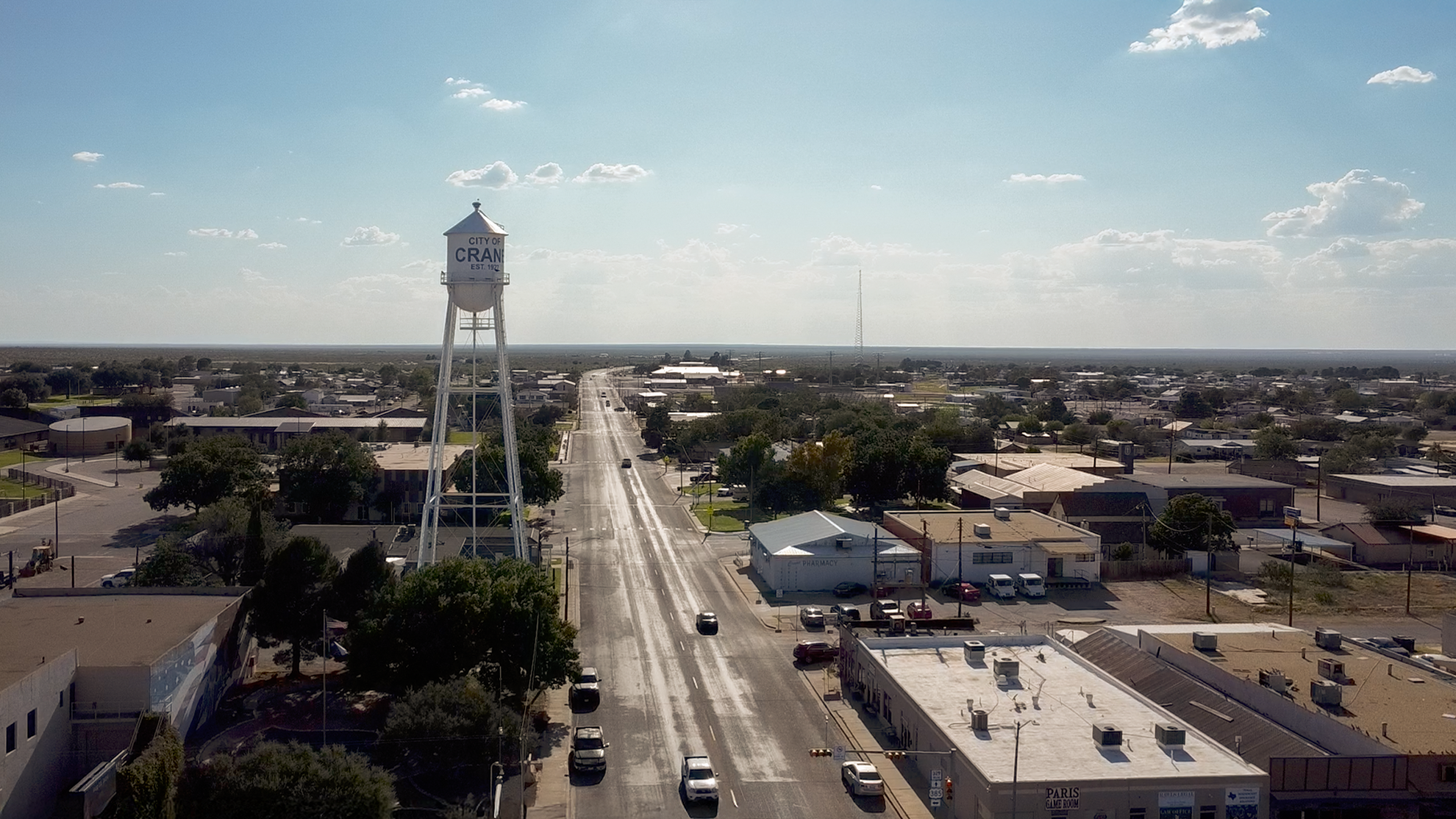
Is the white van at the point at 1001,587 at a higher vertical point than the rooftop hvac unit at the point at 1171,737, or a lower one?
lower

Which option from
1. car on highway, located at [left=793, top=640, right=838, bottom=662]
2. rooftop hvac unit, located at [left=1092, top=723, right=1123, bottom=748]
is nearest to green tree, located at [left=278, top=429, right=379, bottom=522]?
car on highway, located at [left=793, top=640, right=838, bottom=662]

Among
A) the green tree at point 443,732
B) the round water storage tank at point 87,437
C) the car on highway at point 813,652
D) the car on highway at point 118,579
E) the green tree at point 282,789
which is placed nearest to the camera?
the green tree at point 282,789

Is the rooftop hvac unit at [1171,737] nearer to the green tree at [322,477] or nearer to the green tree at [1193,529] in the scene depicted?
the green tree at [1193,529]

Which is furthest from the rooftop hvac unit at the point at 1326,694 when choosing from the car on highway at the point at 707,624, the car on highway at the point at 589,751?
the car on highway at the point at 707,624

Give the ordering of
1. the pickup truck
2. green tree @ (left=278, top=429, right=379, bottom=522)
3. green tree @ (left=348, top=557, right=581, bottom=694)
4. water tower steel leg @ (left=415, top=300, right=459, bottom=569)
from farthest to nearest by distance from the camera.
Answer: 1. green tree @ (left=278, top=429, right=379, bottom=522)
2. water tower steel leg @ (left=415, top=300, right=459, bottom=569)
3. green tree @ (left=348, top=557, right=581, bottom=694)
4. the pickup truck

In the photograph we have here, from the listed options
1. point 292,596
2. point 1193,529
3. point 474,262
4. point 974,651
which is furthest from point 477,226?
point 1193,529

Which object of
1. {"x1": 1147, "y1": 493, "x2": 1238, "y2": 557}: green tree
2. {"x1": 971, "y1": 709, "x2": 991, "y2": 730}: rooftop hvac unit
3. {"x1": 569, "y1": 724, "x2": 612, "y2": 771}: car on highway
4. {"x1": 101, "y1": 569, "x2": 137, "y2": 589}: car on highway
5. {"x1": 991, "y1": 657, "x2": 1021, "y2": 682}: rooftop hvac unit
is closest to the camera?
{"x1": 971, "y1": 709, "x2": 991, "y2": 730}: rooftop hvac unit

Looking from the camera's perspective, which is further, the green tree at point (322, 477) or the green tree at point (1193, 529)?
the green tree at point (322, 477)

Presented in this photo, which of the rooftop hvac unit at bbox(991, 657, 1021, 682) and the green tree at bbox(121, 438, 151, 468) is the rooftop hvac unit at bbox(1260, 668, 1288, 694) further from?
the green tree at bbox(121, 438, 151, 468)
